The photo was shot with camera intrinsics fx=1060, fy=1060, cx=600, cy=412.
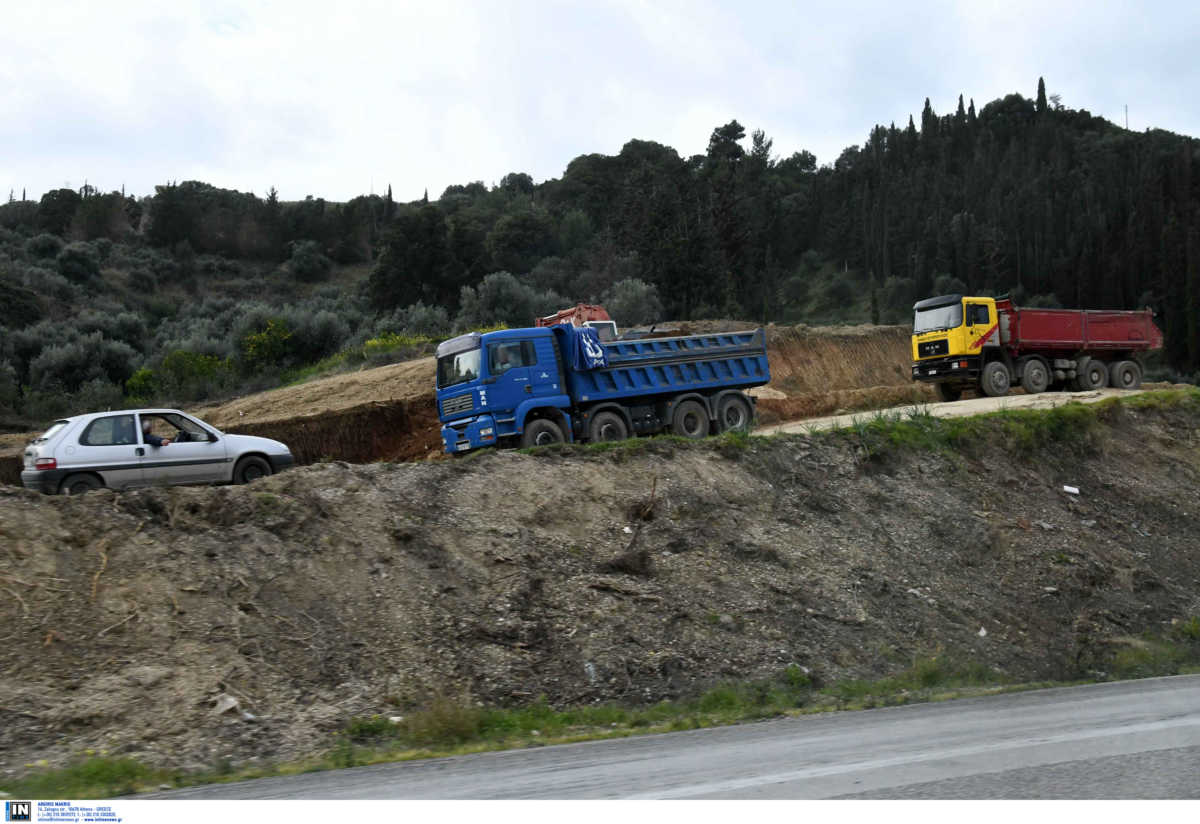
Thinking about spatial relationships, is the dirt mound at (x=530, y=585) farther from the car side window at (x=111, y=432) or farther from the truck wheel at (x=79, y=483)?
the car side window at (x=111, y=432)

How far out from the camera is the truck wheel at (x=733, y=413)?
23.0 metres

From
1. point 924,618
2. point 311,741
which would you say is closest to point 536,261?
point 924,618

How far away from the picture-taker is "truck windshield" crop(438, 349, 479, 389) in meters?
20.5

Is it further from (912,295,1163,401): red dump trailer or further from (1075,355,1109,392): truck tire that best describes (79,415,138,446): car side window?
(1075,355,1109,392): truck tire

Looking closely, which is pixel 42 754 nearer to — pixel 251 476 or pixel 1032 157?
pixel 251 476

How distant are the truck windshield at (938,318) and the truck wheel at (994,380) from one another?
149 centimetres

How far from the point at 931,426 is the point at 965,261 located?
64832 millimetres

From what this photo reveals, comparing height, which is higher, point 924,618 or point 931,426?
point 931,426

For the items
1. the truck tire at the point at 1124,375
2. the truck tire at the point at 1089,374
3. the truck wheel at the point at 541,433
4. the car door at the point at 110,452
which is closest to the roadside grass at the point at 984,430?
the truck wheel at the point at 541,433

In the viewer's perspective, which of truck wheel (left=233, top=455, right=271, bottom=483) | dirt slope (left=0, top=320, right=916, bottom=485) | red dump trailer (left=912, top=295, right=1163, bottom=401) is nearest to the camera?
truck wheel (left=233, top=455, right=271, bottom=483)

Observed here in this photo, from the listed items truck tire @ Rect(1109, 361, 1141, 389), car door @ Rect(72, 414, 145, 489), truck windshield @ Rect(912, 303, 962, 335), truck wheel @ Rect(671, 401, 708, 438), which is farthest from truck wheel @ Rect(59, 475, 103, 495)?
truck tire @ Rect(1109, 361, 1141, 389)

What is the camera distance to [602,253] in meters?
65.2

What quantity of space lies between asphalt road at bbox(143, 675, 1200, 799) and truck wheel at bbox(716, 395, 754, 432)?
14.3 m

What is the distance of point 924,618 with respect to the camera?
13.7 metres
